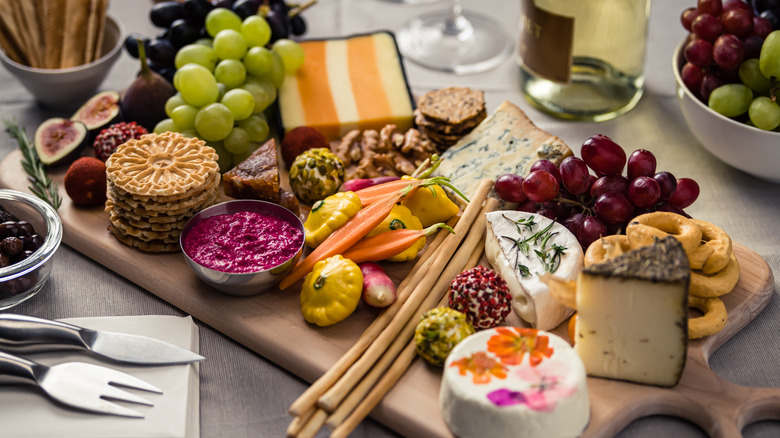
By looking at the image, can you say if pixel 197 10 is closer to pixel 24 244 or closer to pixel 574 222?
pixel 24 244

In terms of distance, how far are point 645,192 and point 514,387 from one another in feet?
2.00

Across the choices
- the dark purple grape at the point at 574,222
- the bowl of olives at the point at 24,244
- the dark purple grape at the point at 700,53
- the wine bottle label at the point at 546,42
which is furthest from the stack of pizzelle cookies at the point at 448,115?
the bowl of olives at the point at 24,244

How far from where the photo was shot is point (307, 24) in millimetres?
2781

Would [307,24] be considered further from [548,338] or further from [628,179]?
[548,338]

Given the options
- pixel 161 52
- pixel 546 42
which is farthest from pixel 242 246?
pixel 546 42

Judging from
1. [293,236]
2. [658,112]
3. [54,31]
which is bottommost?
[658,112]

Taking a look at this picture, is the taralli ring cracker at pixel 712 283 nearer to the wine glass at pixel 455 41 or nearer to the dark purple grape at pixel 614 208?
the dark purple grape at pixel 614 208

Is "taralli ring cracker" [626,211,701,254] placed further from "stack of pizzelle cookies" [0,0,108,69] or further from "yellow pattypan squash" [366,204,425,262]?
"stack of pizzelle cookies" [0,0,108,69]

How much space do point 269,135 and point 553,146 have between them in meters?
0.87

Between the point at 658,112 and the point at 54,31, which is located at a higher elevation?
the point at 54,31

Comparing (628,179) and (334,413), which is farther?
(628,179)

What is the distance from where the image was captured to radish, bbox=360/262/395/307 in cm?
151

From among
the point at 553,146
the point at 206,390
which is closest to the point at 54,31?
the point at 206,390

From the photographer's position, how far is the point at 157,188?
164cm
